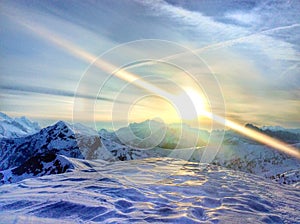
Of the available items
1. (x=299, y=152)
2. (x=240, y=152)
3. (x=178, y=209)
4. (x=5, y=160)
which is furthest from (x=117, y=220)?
(x=5, y=160)

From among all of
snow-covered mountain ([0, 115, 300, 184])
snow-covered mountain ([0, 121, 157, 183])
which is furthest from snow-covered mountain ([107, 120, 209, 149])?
snow-covered mountain ([0, 121, 157, 183])

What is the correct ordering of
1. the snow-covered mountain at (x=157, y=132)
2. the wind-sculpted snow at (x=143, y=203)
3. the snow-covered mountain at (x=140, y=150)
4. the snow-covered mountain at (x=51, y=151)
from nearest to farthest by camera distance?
the wind-sculpted snow at (x=143, y=203) < the snow-covered mountain at (x=157, y=132) < the snow-covered mountain at (x=140, y=150) < the snow-covered mountain at (x=51, y=151)

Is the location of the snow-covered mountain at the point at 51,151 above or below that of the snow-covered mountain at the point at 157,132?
below

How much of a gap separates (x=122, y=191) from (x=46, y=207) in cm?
181

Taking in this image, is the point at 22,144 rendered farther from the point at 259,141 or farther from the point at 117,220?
the point at 117,220

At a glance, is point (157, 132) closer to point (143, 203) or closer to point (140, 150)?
point (143, 203)

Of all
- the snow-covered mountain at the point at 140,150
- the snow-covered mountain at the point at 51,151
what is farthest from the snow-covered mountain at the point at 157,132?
the snow-covered mountain at the point at 51,151

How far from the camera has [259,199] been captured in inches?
257

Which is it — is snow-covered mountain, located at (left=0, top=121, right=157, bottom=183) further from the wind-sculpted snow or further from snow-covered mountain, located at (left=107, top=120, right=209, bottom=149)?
the wind-sculpted snow

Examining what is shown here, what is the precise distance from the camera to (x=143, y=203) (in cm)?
566

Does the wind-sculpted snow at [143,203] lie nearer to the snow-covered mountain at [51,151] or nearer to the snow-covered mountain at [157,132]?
the snow-covered mountain at [157,132]

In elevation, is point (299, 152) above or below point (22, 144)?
above

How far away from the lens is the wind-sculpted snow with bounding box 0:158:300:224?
4773 millimetres

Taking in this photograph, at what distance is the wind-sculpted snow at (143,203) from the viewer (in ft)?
15.7
